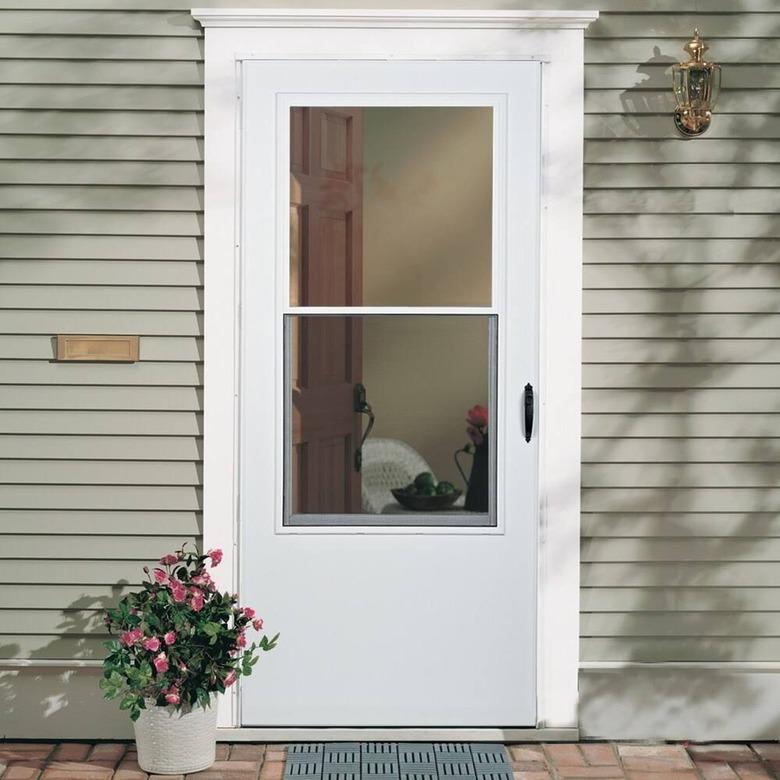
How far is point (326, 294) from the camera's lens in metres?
3.87

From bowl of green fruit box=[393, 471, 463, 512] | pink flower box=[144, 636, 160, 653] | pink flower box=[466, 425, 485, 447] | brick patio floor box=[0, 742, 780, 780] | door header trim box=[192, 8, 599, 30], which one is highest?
door header trim box=[192, 8, 599, 30]

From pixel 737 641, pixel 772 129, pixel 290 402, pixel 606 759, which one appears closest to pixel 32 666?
pixel 290 402

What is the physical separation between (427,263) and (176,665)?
1430mm

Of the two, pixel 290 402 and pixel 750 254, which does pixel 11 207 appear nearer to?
pixel 290 402

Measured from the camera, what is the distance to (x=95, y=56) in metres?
3.86

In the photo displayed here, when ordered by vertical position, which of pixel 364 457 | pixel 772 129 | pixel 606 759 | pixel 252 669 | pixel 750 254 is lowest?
pixel 606 759

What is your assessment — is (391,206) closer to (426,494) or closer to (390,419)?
(390,419)

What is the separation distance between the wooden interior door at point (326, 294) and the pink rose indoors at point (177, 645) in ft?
1.34

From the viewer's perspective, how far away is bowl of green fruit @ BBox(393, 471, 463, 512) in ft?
12.7

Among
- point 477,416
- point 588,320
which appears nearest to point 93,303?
point 477,416

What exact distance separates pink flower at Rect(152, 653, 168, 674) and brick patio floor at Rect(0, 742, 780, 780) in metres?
0.34

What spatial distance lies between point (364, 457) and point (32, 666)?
1.24 meters

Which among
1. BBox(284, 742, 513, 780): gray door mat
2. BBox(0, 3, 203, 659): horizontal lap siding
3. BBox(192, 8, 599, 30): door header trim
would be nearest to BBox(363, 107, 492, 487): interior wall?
BBox(192, 8, 599, 30): door header trim

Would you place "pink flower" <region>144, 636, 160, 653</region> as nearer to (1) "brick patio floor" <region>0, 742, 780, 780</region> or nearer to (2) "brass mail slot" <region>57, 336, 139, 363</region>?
(1) "brick patio floor" <region>0, 742, 780, 780</region>
